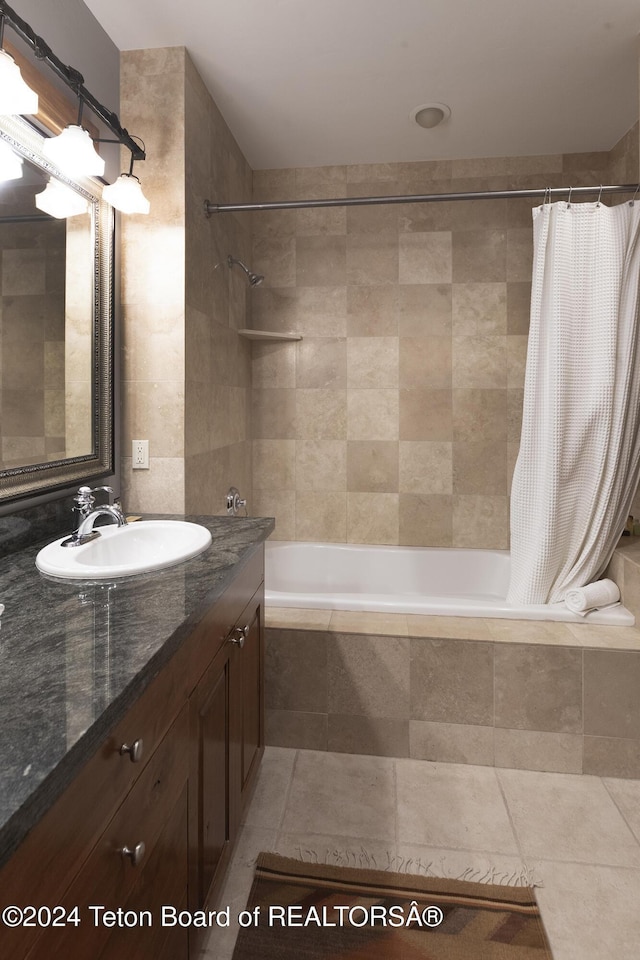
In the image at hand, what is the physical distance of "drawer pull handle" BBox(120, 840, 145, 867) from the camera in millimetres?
827

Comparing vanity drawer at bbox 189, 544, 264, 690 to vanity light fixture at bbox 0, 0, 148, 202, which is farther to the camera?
vanity light fixture at bbox 0, 0, 148, 202

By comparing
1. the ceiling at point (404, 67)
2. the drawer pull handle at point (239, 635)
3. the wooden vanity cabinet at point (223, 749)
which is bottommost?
the wooden vanity cabinet at point (223, 749)

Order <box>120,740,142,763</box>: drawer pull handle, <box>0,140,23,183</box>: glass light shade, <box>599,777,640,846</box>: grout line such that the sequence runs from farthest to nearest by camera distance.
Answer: <box>599,777,640,846</box>: grout line, <box>0,140,23,183</box>: glass light shade, <box>120,740,142,763</box>: drawer pull handle

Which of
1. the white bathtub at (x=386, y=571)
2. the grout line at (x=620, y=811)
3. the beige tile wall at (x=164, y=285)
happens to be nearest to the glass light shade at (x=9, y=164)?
the beige tile wall at (x=164, y=285)

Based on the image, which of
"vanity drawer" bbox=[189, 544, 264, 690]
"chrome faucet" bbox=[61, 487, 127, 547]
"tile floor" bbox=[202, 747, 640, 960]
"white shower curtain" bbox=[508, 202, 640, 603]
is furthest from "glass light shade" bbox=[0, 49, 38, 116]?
"tile floor" bbox=[202, 747, 640, 960]

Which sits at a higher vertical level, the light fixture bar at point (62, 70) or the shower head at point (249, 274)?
the light fixture bar at point (62, 70)

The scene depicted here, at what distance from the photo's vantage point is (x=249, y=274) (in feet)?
9.45

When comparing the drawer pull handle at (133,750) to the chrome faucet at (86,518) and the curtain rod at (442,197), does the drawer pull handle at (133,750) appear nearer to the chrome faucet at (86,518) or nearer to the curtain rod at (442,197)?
the chrome faucet at (86,518)

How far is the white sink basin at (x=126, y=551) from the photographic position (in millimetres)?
1240

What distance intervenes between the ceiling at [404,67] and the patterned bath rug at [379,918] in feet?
8.62

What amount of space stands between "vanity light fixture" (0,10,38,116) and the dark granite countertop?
3.42 ft

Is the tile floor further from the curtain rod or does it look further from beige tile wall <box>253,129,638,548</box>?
the curtain rod

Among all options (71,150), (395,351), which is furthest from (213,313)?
(395,351)

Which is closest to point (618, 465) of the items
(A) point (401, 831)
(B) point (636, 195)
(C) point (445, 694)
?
(C) point (445, 694)
